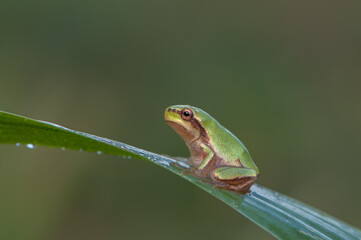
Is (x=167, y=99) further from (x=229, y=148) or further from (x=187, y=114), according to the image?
(x=229, y=148)

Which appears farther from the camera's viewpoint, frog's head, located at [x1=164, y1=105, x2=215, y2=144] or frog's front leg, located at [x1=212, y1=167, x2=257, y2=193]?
frog's head, located at [x1=164, y1=105, x2=215, y2=144]

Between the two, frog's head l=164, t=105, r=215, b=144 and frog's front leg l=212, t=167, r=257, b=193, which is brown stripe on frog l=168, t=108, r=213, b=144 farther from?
frog's front leg l=212, t=167, r=257, b=193

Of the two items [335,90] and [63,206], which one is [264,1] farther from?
[63,206]

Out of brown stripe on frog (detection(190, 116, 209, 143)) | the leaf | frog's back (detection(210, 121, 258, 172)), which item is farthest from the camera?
brown stripe on frog (detection(190, 116, 209, 143))

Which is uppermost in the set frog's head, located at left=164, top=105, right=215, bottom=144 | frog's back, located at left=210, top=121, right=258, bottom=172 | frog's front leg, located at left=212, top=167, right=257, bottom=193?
frog's head, located at left=164, top=105, right=215, bottom=144

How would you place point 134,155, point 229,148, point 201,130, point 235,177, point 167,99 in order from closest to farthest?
point 134,155
point 235,177
point 229,148
point 201,130
point 167,99

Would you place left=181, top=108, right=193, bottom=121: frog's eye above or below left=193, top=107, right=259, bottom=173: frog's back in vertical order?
above

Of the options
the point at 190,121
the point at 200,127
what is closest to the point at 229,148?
the point at 200,127

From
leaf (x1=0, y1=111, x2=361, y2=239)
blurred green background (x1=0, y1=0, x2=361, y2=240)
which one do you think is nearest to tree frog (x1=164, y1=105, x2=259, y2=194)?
leaf (x1=0, y1=111, x2=361, y2=239)

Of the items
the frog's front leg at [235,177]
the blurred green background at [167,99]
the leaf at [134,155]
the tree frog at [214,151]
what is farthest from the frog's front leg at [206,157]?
the blurred green background at [167,99]
